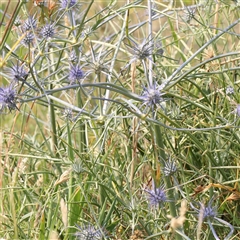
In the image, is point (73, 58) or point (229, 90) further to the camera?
point (229, 90)

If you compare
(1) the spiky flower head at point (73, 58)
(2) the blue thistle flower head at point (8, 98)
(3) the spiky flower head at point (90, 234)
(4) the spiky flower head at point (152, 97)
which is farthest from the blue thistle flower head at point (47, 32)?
(3) the spiky flower head at point (90, 234)

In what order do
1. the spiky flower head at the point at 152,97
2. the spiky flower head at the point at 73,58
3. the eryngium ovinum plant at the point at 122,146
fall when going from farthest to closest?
the spiky flower head at the point at 73,58, the eryngium ovinum plant at the point at 122,146, the spiky flower head at the point at 152,97

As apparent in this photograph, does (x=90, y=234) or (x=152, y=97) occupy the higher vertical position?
(x=152, y=97)

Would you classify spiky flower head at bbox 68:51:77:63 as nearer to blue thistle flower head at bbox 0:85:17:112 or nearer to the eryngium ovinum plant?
the eryngium ovinum plant

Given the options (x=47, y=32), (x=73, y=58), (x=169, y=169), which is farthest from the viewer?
(x=73, y=58)

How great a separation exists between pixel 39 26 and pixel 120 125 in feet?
1.49

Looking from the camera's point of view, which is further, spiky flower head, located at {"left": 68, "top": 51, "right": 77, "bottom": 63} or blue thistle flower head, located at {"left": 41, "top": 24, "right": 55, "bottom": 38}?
spiky flower head, located at {"left": 68, "top": 51, "right": 77, "bottom": 63}

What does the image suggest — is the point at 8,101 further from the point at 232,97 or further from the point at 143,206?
the point at 232,97

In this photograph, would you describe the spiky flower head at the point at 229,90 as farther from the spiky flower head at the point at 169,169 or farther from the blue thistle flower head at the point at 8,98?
the blue thistle flower head at the point at 8,98

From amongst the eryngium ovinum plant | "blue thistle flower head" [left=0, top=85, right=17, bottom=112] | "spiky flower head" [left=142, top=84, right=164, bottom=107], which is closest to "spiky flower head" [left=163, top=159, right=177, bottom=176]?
the eryngium ovinum plant

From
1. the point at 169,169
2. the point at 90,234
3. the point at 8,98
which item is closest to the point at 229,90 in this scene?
the point at 169,169

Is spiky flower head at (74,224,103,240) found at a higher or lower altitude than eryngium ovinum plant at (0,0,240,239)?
lower

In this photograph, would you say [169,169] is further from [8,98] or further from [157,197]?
[8,98]

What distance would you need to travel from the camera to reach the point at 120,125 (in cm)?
187
